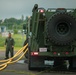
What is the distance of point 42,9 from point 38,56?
1931 millimetres

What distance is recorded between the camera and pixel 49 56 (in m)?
14.0

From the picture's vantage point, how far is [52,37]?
1359 cm

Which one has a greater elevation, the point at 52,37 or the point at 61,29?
the point at 61,29

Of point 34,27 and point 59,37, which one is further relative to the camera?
point 34,27

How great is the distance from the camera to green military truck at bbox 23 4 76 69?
44.9ft

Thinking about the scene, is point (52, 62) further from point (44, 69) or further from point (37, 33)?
point (37, 33)

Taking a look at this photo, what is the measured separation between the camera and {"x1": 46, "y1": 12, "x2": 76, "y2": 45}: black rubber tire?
13.6m

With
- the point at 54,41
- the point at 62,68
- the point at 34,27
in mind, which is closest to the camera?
the point at 54,41

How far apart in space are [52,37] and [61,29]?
0.58 metres

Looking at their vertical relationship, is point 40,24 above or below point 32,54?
above

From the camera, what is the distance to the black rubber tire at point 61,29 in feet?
44.6

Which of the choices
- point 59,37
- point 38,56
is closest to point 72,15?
point 59,37

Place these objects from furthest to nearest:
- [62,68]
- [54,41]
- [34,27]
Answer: [62,68]
[34,27]
[54,41]

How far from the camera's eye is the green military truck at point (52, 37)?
1367cm
